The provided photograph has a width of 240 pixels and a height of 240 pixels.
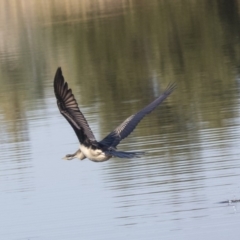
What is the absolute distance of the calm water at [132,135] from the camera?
14.2 meters

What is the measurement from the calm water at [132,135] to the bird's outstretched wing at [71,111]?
124 cm

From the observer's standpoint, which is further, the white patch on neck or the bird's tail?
the white patch on neck

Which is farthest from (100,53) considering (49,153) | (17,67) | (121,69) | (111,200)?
(111,200)

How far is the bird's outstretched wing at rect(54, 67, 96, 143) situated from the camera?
1292 cm

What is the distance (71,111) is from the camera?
13.1 metres

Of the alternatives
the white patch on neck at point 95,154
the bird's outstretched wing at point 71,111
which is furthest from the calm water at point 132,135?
the bird's outstretched wing at point 71,111

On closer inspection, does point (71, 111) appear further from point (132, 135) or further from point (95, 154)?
point (132, 135)

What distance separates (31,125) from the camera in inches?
926

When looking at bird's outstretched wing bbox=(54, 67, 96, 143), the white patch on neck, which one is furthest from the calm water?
bird's outstretched wing bbox=(54, 67, 96, 143)

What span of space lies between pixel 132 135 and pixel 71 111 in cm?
808

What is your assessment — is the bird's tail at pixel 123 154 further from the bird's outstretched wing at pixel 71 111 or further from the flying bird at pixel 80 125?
the bird's outstretched wing at pixel 71 111

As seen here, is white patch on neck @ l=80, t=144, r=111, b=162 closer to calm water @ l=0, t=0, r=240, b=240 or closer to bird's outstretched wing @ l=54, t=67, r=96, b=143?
bird's outstretched wing @ l=54, t=67, r=96, b=143

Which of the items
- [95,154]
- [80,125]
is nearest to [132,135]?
[80,125]

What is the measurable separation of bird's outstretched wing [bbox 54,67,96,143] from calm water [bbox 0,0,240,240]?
1240 millimetres
